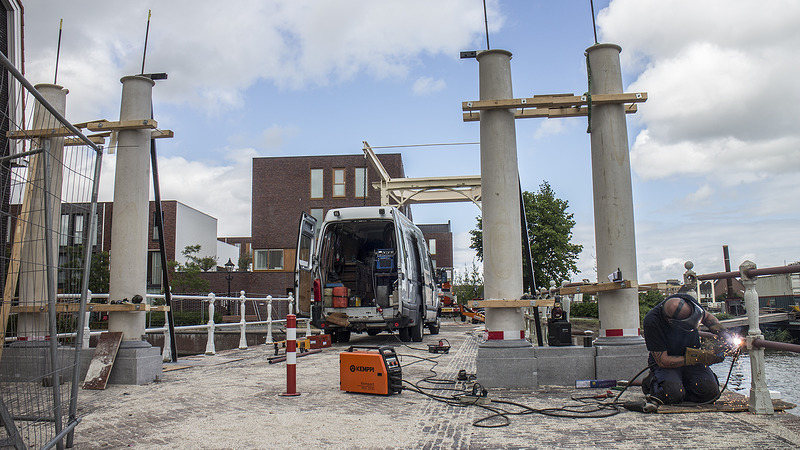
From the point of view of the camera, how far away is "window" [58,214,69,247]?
3.87m

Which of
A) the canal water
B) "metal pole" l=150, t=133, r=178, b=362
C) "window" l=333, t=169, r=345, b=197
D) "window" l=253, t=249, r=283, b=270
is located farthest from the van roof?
"window" l=333, t=169, r=345, b=197

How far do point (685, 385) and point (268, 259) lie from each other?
33.3 metres

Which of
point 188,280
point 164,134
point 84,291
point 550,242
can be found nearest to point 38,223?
point 84,291

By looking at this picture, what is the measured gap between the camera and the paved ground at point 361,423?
4.04 metres

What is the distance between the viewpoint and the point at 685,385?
510 centimetres

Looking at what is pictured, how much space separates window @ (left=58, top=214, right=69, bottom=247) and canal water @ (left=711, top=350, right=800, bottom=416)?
25.4 feet

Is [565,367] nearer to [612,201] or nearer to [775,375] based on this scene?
[612,201]

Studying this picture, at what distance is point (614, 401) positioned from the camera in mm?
5238

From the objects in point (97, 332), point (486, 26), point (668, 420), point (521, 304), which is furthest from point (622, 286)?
point (97, 332)

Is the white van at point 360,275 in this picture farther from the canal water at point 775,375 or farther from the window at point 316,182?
the window at point 316,182

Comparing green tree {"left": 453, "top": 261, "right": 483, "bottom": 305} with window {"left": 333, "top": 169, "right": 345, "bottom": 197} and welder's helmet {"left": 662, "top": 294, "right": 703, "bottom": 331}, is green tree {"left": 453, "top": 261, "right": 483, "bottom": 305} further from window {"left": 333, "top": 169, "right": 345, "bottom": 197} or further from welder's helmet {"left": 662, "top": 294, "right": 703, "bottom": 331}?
welder's helmet {"left": 662, "top": 294, "right": 703, "bottom": 331}

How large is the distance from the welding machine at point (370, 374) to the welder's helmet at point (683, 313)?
2.67 metres

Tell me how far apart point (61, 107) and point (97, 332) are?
9.97 feet

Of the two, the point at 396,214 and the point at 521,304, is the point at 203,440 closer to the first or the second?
the point at 521,304
